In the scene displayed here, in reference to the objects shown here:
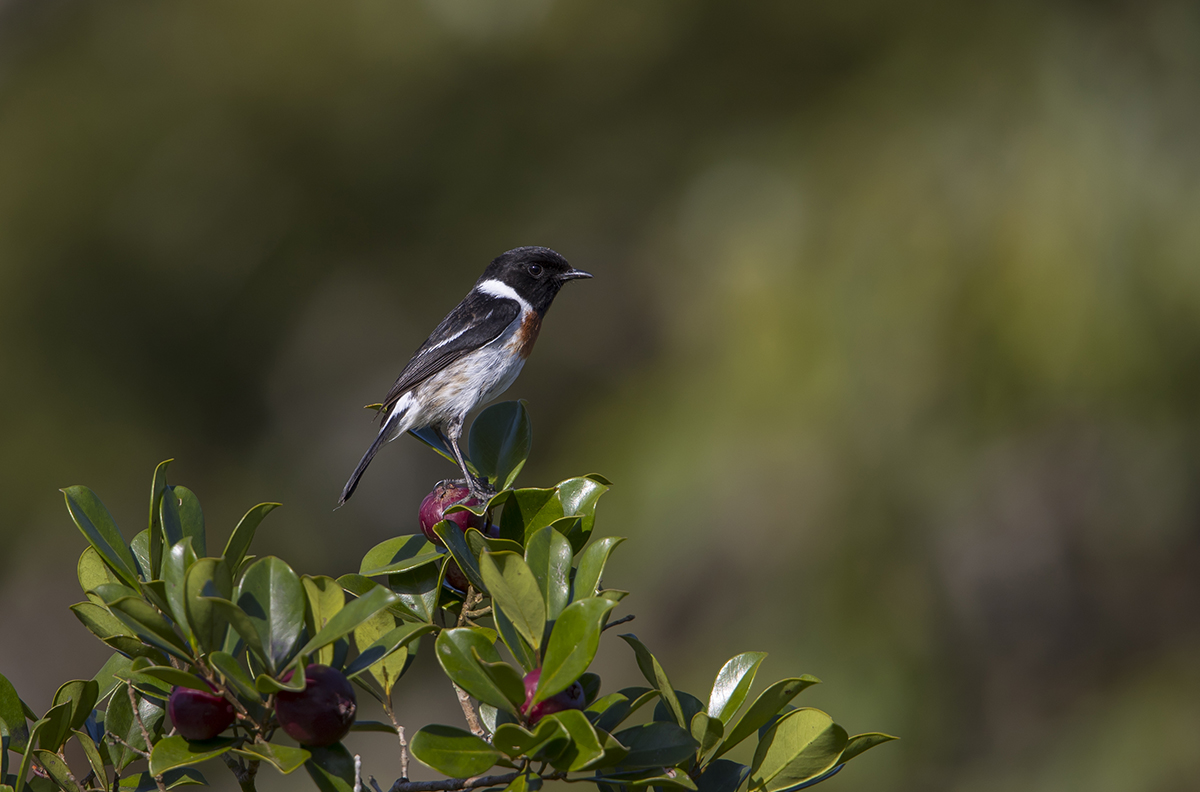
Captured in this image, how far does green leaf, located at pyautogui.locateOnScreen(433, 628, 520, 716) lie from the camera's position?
1.44m

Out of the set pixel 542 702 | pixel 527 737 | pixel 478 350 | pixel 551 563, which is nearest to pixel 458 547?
pixel 551 563

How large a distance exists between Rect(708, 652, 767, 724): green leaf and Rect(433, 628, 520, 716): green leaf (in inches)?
17.3

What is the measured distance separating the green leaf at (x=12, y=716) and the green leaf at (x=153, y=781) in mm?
199

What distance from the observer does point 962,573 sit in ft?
20.0

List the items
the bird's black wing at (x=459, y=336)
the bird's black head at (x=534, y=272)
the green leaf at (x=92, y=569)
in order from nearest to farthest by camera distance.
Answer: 1. the green leaf at (x=92, y=569)
2. the bird's black wing at (x=459, y=336)
3. the bird's black head at (x=534, y=272)

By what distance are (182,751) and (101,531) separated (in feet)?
1.60

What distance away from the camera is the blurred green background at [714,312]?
19.6ft

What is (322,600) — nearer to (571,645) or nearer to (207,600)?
(207,600)

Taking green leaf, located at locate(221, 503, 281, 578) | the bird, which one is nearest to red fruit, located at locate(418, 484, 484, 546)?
green leaf, located at locate(221, 503, 281, 578)

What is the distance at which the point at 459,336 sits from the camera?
459 cm

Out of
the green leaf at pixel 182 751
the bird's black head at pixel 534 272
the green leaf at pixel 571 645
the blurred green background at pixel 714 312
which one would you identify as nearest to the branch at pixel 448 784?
the green leaf at pixel 571 645

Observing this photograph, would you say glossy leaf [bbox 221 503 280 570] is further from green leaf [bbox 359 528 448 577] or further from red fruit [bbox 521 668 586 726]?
red fruit [bbox 521 668 586 726]

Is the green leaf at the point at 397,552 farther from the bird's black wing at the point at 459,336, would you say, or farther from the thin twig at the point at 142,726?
the bird's black wing at the point at 459,336

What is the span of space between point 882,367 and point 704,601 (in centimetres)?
212
